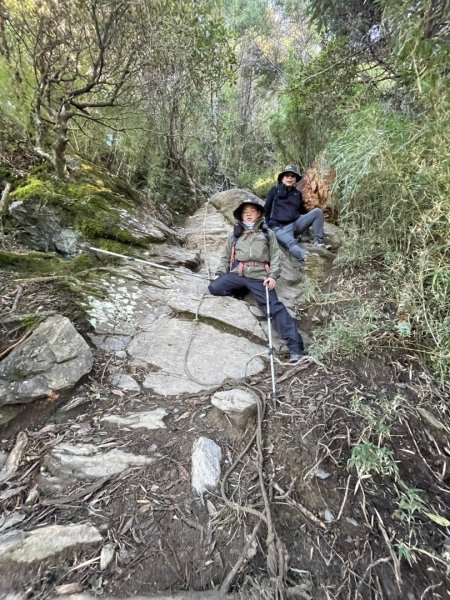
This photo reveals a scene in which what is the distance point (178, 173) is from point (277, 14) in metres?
7.76

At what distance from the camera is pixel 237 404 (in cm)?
230

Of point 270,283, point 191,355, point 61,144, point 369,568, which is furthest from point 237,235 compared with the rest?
point 369,568

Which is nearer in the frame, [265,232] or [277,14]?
[265,232]

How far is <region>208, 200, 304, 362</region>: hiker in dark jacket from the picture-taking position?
12.3ft

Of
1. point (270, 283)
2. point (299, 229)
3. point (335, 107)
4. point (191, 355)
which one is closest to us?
point (191, 355)

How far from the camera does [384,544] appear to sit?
62.2 inches

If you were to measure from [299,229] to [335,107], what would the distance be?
189 centimetres

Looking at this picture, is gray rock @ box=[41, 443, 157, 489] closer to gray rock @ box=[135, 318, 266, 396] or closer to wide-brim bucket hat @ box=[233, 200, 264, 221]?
gray rock @ box=[135, 318, 266, 396]

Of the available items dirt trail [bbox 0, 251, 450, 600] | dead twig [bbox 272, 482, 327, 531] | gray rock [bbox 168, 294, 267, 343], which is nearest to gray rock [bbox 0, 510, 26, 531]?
dirt trail [bbox 0, 251, 450, 600]

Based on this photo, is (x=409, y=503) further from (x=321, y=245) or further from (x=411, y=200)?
(x=321, y=245)

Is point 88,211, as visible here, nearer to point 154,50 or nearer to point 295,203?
point 154,50

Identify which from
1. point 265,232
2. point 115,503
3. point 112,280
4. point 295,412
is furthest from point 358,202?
point 115,503

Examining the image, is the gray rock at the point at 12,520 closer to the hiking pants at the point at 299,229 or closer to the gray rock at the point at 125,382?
the gray rock at the point at 125,382

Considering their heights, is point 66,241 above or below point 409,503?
above
